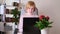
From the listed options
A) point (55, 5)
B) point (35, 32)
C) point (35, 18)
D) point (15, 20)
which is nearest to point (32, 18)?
point (35, 18)

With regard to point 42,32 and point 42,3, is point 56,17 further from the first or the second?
point 42,32

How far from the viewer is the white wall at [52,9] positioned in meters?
2.86

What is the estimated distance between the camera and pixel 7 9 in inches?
108

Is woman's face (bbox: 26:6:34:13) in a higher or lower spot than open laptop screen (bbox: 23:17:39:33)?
higher

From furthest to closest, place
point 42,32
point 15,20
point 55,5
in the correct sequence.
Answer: point 55,5
point 15,20
point 42,32

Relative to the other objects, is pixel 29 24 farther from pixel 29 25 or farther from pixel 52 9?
pixel 52 9

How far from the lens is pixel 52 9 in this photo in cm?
290

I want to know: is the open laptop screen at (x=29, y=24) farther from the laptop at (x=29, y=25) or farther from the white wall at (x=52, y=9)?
the white wall at (x=52, y=9)

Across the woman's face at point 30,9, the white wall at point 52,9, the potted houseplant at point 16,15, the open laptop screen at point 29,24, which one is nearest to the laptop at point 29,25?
the open laptop screen at point 29,24

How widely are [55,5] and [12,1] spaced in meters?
0.91

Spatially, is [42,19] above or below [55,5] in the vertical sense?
below

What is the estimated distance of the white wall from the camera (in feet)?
9.37

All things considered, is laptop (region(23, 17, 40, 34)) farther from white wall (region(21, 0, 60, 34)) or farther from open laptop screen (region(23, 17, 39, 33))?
white wall (region(21, 0, 60, 34))

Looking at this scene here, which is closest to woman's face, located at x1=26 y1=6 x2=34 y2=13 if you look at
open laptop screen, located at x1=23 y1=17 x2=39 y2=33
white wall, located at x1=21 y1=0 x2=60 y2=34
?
open laptop screen, located at x1=23 y1=17 x2=39 y2=33
